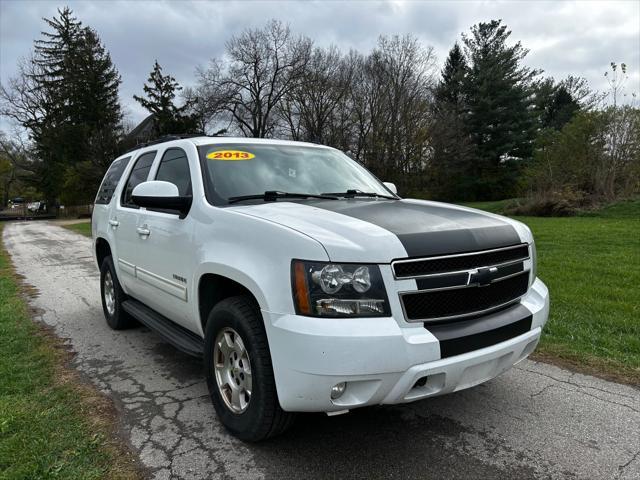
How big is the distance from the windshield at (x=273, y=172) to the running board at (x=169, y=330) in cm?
108

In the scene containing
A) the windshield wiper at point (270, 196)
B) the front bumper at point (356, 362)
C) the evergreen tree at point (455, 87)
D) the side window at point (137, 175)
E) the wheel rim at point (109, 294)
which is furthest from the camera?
the evergreen tree at point (455, 87)

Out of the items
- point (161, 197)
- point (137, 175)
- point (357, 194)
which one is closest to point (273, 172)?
point (357, 194)

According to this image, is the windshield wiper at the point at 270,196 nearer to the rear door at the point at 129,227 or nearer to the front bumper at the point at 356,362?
the front bumper at the point at 356,362

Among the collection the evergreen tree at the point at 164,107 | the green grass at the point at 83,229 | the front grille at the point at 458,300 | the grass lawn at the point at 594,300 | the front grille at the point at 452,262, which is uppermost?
the evergreen tree at the point at 164,107

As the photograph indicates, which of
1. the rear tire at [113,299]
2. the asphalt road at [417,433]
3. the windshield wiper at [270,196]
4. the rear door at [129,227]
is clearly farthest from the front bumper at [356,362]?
the rear tire at [113,299]

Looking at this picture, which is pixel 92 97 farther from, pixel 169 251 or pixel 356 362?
pixel 356 362

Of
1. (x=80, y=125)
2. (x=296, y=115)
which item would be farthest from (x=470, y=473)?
(x=80, y=125)

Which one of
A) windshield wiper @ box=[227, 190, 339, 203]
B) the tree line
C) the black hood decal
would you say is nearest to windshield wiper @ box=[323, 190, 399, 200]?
windshield wiper @ box=[227, 190, 339, 203]

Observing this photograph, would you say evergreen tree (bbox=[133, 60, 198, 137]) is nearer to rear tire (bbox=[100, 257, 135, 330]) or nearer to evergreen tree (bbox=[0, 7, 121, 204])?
evergreen tree (bbox=[0, 7, 121, 204])

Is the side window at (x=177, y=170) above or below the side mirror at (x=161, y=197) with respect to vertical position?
above

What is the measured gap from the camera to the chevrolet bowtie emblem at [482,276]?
2537mm

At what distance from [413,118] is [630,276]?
99.6 ft

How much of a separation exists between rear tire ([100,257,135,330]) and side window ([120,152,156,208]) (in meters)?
0.84

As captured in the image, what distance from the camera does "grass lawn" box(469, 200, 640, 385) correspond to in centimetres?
410
